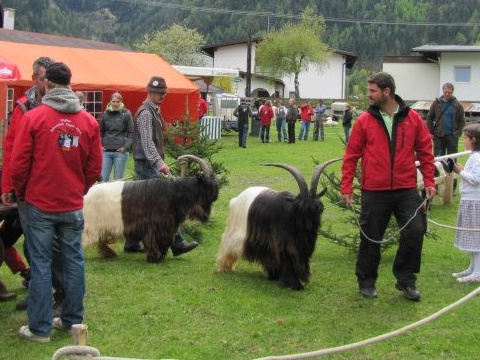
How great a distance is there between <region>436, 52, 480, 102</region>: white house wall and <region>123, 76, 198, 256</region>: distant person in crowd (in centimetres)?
4251

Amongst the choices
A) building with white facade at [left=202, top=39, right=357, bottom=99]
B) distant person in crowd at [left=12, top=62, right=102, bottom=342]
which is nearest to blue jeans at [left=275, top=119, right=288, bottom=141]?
distant person in crowd at [left=12, top=62, right=102, bottom=342]

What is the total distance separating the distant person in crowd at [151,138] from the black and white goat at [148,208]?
0.23 m

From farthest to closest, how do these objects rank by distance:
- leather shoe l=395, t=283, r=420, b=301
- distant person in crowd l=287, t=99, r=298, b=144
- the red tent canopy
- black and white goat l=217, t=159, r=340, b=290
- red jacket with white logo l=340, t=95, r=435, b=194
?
distant person in crowd l=287, t=99, r=298, b=144
the red tent canopy
black and white goat l=217, t=159, r=340, b=290
leather shoe l=395, t=283, r=420, b=301
red jacket with white logo l=340, t=95, r=435, b=194

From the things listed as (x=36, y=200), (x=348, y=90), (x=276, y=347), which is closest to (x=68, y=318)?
(x=36, y=200)

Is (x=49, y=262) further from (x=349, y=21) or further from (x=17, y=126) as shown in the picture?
(x=349, y=21)

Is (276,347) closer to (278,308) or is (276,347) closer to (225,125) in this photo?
(278,308)

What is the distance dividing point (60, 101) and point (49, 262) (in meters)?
1.12

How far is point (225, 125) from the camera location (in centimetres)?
3114

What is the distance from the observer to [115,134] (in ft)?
33.2

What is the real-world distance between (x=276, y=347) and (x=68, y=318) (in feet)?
4.97

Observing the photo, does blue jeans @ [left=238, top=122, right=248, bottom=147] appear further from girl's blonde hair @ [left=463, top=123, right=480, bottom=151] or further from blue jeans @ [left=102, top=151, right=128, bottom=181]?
girl's blonde hair @ [left=463, top=123, right=480, bottom=151]

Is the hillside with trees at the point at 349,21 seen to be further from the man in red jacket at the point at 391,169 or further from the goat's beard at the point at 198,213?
the man in red jacket at the point at 391,169

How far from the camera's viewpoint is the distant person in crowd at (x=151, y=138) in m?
7.41

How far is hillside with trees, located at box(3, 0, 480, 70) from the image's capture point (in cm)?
11556
